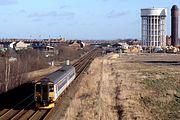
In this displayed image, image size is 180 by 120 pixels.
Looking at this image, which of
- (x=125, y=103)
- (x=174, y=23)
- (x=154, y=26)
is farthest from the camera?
(x=154, y=26)

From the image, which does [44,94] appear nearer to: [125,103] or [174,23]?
[125,103]

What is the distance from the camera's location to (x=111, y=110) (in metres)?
26.0

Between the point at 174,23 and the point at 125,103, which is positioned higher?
the point at 174,23

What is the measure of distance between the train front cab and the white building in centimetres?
15500

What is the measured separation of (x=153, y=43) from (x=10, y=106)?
156m

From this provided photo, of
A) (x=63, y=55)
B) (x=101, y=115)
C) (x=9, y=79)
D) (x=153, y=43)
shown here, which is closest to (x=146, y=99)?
(x=101, y=115)

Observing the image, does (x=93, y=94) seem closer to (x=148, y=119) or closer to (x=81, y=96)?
(x=81, y=96)

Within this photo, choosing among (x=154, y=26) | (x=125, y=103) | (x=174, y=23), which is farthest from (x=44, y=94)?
(x=154, y=26)

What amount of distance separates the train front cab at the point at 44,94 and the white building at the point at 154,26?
15500 cm

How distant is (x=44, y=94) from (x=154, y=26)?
520ft

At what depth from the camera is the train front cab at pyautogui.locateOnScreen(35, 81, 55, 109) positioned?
981 inches

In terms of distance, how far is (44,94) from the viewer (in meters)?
24.9

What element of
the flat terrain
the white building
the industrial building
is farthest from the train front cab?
the white building

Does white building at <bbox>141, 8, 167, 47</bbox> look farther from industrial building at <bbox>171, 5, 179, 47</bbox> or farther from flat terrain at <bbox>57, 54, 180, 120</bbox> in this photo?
flat terrain at <bbox>57, 54, 180, 120</bbox>
